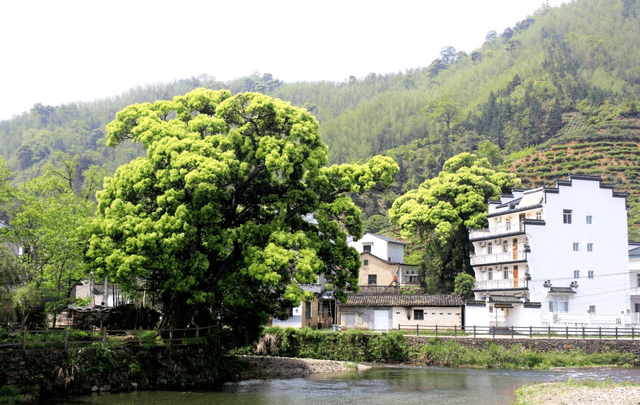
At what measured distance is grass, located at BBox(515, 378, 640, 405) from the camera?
25.8 m

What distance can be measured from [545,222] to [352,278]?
26740 millimetres

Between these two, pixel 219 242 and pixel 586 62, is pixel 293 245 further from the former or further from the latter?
pixel 586 62

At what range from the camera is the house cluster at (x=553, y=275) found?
54031 millimetres

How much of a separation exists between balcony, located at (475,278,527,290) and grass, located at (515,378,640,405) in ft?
88.1

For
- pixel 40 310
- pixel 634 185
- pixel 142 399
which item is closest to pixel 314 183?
pixel 142 399

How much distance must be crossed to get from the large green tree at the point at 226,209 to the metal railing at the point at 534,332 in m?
14.9

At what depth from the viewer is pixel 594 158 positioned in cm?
9931

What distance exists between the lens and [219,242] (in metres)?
33.2

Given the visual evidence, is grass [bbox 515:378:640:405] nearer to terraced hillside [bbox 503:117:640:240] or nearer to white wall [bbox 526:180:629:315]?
white wall [bbox 526:180:629:315]

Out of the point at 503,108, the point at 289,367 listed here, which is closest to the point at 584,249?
the point at 289,367

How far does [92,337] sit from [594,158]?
84818mm

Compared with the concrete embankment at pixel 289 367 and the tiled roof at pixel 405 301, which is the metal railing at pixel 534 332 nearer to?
the tiled roof at pixel 405 301

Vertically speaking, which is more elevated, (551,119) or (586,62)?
(586,62)

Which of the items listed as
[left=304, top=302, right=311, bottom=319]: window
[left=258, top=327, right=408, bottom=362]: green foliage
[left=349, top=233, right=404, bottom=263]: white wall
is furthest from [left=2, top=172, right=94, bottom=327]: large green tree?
[left=349, top=233, right=404, bottom=263]: white wall
